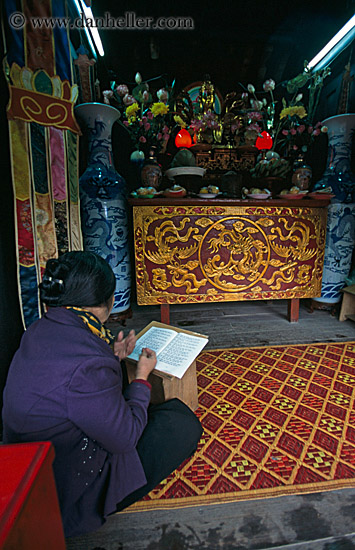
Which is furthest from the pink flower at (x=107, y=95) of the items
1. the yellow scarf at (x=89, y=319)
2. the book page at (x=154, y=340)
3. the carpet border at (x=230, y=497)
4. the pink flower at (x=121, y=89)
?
the carpet border at (x=230, y=497)

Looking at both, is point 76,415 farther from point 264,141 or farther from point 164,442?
point 264,141

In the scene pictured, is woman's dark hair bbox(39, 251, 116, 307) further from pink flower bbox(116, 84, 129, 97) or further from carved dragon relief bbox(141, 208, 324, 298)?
pink flower bbox(116, 84, 129, 97)

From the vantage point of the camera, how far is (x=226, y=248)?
244cm

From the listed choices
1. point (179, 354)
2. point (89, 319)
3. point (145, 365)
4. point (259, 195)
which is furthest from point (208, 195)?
point (89, 319)

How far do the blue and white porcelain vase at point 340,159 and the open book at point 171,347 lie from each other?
2.23 meters

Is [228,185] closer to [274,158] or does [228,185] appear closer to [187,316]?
[274,158]

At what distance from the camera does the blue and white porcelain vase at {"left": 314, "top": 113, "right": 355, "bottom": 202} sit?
2.55 metres

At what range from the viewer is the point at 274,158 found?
276 centimetres

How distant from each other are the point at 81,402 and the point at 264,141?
3.28 m

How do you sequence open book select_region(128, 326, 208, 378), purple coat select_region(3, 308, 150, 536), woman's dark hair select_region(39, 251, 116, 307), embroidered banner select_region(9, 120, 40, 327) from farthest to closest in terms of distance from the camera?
embroidered banner select_region(9, 120, 40, 327)
open book select_region(128, 326, 208, 378)
woman's dark hair select_region(39, 251, 116, 307)
purple coat select_region(3, 308, 150, 536)

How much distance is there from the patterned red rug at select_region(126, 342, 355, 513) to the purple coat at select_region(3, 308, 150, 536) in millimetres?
305

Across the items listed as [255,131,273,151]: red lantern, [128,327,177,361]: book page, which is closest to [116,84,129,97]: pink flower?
[255,131,273,151]: red lantern

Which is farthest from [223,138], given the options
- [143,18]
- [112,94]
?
[143,18]

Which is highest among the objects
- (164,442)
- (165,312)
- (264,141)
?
(264,141)
